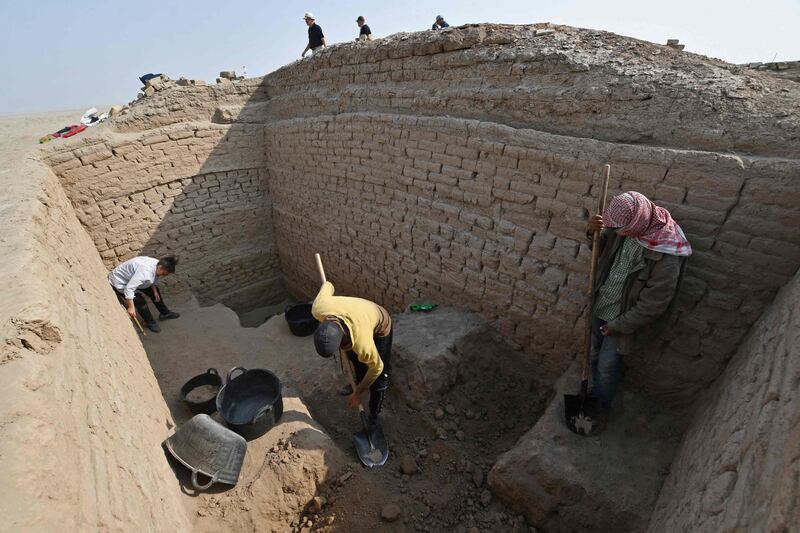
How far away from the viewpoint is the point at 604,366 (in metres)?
2.99

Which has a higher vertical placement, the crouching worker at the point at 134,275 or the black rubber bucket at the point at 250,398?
the crouching worker at the point at 134,275

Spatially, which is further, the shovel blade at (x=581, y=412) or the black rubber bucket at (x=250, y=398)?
the black rubber bucket at (x=250, y=398)

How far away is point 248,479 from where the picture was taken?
318 cm

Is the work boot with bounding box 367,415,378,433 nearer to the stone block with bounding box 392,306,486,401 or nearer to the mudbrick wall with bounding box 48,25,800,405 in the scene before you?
the stone block with bounding box 392,306,486,401

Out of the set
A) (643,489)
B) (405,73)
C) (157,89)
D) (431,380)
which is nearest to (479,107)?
(405,73)

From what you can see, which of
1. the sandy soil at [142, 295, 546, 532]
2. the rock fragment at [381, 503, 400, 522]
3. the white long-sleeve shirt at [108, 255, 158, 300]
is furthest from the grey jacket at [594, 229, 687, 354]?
the white long-sleeve shirt at [108, 255, 158, 300]

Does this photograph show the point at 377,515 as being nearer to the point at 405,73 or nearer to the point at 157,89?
the point at 405,73

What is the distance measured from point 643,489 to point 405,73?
A: 4.47 meters

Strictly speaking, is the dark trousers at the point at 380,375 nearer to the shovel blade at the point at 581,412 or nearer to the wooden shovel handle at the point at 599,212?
the shovel blade at the point at 581,412

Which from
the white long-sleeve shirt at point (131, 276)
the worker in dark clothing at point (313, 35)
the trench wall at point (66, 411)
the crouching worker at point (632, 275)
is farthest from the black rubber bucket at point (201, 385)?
the worker in dark clothing at point (313, 35)

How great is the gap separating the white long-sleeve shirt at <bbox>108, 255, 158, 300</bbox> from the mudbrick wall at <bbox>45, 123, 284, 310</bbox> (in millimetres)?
1221

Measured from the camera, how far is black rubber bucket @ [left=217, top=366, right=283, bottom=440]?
11.7ft

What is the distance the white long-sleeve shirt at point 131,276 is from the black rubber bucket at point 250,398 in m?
2.12

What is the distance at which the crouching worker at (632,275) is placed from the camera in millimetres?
2516
